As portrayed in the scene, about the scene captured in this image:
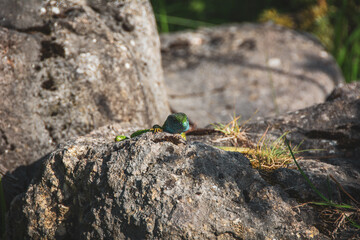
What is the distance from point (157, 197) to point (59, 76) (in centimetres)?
179

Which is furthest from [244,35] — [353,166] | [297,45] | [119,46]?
[353,166]

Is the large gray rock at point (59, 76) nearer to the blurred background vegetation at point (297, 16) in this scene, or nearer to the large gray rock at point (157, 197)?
the large gray rock at point (157, 197)

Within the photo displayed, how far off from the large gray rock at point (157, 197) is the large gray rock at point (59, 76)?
0.81 m

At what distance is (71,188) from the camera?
2.30 metres

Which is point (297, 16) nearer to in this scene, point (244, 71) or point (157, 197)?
point (244, 71)

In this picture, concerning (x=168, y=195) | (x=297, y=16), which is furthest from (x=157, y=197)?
(x=297, y=16)

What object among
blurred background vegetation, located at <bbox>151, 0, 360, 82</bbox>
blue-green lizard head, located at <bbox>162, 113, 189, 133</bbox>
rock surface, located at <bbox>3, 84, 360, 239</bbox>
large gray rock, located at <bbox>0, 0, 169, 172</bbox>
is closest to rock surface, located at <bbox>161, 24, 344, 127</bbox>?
blurred background vegetation, located at <bbox>151, 0, 360, 82</bbox>

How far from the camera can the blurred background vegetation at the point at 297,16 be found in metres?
6.27

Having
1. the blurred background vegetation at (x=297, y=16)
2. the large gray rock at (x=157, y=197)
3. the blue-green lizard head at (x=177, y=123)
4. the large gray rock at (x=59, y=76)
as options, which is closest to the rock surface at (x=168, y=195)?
the large gray rock at (x=157, y=197)

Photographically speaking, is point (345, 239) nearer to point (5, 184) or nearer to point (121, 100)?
point (121, 100)

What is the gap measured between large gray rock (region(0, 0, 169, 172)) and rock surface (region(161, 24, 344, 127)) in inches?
84.6

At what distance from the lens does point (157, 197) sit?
1.96 meters

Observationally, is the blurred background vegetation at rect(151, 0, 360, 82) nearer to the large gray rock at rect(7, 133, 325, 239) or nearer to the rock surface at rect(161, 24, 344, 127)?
the rock surface at rect(161, 24, 344, 127)

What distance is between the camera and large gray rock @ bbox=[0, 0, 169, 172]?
3.01m
